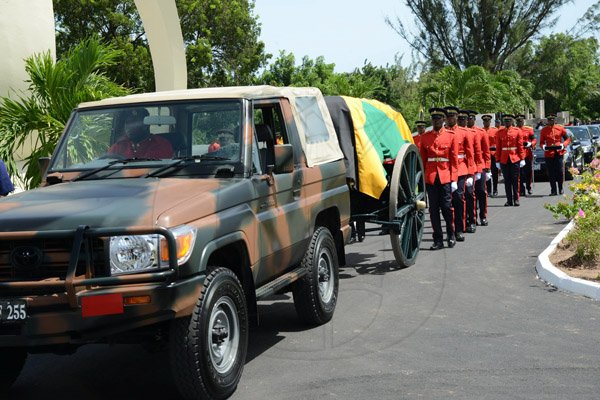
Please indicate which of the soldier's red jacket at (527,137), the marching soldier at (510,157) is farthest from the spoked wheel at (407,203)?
the soldier's red jacket at (527,137)

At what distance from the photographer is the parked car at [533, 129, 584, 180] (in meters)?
25.9

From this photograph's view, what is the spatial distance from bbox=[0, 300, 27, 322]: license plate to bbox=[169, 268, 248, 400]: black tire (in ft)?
2.92

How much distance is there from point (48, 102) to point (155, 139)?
238 inches

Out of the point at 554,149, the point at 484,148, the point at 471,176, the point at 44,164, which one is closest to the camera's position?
the point at 44,164

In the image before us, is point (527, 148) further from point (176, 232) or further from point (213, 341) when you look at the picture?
point (176, 232)

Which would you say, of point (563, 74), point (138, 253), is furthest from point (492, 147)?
point (563, 74)

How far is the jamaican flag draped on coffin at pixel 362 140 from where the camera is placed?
9930mm

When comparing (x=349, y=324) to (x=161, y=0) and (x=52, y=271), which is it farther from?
(x=161, y=0)

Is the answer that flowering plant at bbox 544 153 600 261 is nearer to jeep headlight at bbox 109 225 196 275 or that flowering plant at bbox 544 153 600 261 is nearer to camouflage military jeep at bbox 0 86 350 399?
camouflage military jeep at bbox 0 86 350 399

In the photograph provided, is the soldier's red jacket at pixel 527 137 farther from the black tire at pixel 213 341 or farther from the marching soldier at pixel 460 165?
the black tire at pixel 213 341

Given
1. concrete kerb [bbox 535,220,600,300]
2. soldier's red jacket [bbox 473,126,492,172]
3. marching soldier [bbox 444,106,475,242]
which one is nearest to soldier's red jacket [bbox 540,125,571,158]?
soldier's red jacket [bbox 473,126,492,172]

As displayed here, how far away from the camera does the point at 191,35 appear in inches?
1852

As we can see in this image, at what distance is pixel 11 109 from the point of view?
471 inches

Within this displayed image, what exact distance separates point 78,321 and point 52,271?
1.29ft
